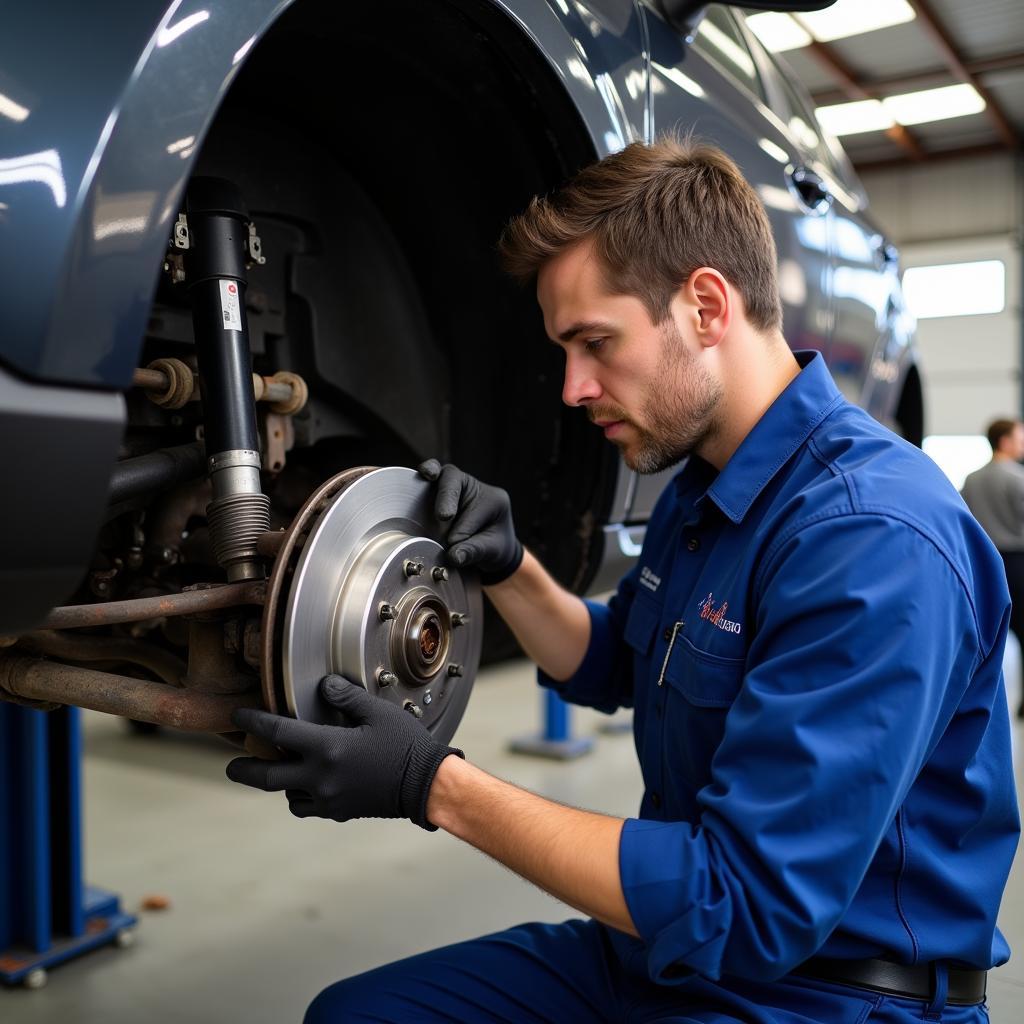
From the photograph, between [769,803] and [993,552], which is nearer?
[769,803]

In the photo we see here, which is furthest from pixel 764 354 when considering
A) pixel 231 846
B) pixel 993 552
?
pixel 231 846

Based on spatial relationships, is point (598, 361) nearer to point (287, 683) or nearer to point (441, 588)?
point (441, 588)

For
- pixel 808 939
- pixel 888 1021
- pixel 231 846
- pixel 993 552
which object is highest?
pixel 993 552

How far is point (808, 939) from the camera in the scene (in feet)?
2.39

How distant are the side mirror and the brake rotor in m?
0.70

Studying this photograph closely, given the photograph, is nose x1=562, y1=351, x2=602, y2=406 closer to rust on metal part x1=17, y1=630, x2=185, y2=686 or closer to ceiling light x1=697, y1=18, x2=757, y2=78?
rust on metal part x1=17, y1=630, x2=185, y2=686

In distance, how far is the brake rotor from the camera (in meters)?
0.81

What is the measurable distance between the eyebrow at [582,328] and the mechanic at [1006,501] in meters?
3.24

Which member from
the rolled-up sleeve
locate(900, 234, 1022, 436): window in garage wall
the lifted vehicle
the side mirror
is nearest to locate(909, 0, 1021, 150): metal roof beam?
locate(900, 234, 1022, 436): window in garage wall

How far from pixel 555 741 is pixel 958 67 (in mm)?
6390

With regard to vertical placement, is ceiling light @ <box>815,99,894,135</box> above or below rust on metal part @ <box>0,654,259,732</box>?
above

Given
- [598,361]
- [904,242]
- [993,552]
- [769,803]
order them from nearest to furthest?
[769,803] < [993,552] < [598,361] < [904,242]

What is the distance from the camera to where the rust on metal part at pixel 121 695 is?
0.82 meters

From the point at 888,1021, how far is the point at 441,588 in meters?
0.53
